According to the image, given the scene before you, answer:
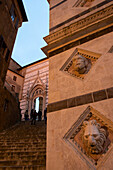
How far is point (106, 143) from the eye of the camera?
333cm

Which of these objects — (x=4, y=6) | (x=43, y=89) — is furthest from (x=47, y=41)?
(x=43, y=89)

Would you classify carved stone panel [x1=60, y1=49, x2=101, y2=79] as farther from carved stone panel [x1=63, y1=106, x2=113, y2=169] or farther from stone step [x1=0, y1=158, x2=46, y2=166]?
stone step [x1=0, y1=158, x2=46, y2=166]

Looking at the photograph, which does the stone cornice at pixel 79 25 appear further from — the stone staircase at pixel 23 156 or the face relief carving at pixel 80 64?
the stone staircase at pixel 23 156

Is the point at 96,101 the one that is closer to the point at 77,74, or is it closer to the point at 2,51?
the point at 77,74

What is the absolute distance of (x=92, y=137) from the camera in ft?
10.8

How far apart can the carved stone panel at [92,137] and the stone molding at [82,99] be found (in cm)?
29

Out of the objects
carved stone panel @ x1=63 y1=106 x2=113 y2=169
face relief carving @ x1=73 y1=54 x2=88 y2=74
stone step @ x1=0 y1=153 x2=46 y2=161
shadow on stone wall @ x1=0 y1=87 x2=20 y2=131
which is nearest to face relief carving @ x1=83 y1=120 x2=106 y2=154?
carved stone panel @ x1=63 y1=106 x2=113 y2=169

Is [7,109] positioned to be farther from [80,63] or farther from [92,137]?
[92,137]

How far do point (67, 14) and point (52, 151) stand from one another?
244 inches

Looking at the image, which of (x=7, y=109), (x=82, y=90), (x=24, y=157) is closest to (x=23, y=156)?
(x=24, y=157)

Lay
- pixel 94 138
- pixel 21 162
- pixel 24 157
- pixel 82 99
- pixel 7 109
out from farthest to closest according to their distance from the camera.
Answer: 1. pixel 7 109
2. pixel 24 157
3. pixel 21 162
4. pixel 82 99
5. pixel 94 138

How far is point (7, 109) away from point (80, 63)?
440 inches

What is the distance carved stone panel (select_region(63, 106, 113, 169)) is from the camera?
10.7 ft

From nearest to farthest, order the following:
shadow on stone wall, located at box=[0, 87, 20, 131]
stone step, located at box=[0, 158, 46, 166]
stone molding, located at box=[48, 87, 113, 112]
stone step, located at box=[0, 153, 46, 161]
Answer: stone molding, located at box=[48, 87, 113, 112] < stone step, located at box=[0, 158, 46, 166] < stone step, located at box=[0, 153, 46, 161] < shadow on stone wall, located at box=[0, 87, 20, 131]
